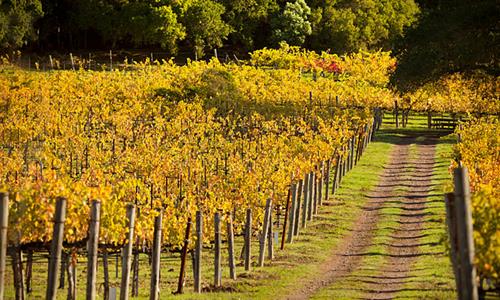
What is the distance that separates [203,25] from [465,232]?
244ft

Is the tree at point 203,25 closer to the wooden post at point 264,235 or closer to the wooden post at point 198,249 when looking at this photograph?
the wooden post at point 264,235

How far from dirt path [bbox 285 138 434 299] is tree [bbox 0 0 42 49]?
3689 cm

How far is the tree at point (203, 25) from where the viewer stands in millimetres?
88000

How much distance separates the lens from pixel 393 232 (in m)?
33.8

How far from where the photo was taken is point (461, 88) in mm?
67000

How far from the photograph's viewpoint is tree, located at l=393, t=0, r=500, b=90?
42344mm

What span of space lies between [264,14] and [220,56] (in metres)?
4.80

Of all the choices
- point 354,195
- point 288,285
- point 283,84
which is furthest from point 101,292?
point 283,84

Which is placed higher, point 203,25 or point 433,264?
point 203,25

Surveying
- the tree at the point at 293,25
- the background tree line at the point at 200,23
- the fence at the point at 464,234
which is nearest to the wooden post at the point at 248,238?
the fence at the point at 464,234

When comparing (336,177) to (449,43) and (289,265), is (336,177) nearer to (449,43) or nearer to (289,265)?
(449,43)

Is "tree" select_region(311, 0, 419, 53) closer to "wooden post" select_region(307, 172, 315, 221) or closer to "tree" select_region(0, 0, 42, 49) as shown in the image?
"tree" select_region(0, 0, 42, 49)

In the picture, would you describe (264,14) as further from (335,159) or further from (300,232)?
(300,232)

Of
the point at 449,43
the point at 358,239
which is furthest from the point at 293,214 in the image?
the point at 449,43
